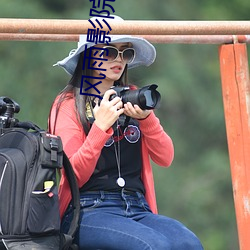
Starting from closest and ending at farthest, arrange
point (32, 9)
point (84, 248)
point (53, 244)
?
point (53, 244) < point (84, 248) < point (32, 9)

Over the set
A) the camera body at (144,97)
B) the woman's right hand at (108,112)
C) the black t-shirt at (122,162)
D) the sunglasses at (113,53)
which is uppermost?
the sunglasses at (113,53)

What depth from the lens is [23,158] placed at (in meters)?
2.95

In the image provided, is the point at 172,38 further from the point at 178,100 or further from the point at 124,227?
the point at 178,100

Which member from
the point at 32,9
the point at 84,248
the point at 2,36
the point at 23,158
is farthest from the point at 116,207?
the point at 32,9

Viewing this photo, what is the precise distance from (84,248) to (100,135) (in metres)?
0.36

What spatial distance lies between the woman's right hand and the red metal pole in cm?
52

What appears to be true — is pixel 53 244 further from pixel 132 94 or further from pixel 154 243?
pixel 132 94

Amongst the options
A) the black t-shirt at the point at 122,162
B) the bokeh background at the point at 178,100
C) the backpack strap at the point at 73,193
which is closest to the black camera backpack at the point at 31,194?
the backpack strap at the point at 73,193

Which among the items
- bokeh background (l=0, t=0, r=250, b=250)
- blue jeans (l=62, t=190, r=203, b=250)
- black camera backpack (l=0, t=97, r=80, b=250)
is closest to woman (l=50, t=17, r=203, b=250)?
blue jeans (l=62, t=190, r=203, b=250)

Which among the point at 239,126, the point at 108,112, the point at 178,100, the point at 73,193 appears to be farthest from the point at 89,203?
the point at 178,100

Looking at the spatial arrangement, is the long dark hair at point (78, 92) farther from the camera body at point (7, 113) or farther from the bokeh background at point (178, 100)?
the bokeh background at point (178, 100)

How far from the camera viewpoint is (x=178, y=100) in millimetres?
10750

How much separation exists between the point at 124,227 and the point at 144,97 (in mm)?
408

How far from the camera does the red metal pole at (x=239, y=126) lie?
346cm
